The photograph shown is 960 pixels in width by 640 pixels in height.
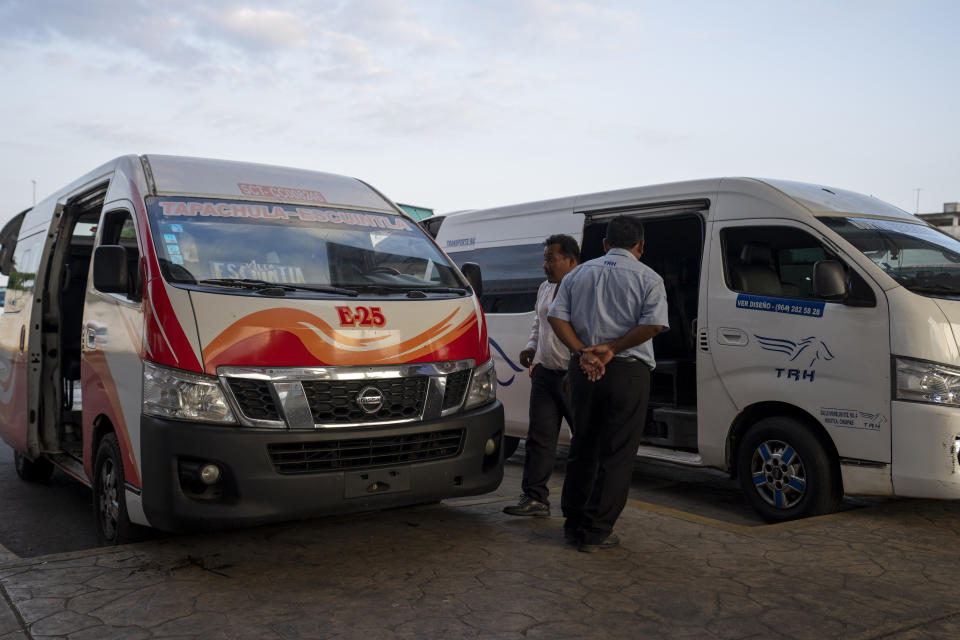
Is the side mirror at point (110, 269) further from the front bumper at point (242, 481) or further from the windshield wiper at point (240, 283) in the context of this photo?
the front bumper at point (242, 481)

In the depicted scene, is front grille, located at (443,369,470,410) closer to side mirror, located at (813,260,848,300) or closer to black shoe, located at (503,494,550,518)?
black shoe, located at (503,494,550,518)

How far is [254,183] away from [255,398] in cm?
176

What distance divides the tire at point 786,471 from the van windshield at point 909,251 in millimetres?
1119

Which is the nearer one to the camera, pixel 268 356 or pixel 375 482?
pixel 268 356

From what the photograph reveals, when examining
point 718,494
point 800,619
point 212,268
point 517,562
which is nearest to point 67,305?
point 212,268

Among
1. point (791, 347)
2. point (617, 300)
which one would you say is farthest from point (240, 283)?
point (791, 347)

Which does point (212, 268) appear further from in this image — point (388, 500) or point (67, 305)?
point (67, 305)

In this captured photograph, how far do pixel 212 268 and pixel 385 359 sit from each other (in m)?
1.03

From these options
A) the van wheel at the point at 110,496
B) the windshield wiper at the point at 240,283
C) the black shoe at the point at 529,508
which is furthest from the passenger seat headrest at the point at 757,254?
the van wheel at the point at 110,496

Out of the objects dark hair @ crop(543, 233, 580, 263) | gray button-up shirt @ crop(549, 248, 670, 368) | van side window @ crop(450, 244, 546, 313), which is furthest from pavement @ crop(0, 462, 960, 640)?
van side window @ crop(450, 244, 546, 313)

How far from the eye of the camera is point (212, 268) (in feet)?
15.3

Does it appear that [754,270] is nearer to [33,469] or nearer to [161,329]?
[161,329]

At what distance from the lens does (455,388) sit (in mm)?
4855

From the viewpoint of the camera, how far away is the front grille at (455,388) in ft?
15.7
